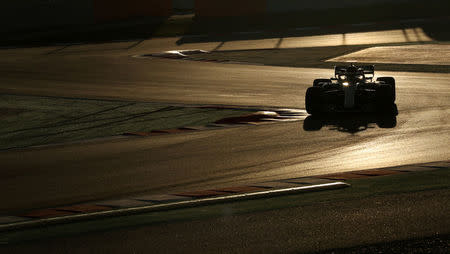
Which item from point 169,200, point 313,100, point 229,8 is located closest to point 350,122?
point 313,100

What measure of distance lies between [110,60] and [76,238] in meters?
23.4

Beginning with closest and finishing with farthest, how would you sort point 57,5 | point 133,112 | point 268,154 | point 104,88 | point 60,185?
point 60,185 < point 268,154 < point 133,112 < point 104,88 < point 57,5

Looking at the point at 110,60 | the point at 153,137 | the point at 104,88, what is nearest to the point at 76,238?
the point at 153,137

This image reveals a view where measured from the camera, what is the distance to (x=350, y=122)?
628 inches

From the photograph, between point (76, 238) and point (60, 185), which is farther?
point (60, 185)

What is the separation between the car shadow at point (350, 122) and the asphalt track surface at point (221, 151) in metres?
0.21

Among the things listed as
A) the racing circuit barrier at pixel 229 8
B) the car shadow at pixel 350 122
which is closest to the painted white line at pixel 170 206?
the car shadow at pixel 350 122

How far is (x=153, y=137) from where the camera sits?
1537cm

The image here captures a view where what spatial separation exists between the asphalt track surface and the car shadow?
0.21 meters

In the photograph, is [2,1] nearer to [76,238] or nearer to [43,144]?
[43,144]

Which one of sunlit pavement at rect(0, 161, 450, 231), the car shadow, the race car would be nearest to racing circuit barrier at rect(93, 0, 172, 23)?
the race car

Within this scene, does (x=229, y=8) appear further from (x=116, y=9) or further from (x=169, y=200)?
(x=169, y=200)

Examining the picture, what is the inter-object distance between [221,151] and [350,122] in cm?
340

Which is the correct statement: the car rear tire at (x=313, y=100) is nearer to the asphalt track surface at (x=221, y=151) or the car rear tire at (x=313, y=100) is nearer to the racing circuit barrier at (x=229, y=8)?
the asphalt track surface at (x=221, y=151)
